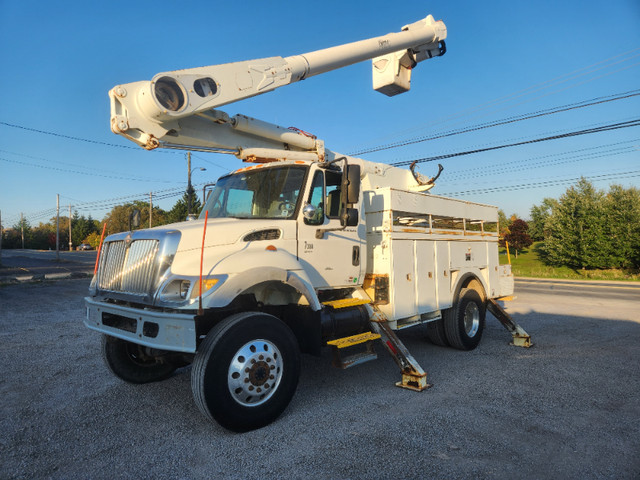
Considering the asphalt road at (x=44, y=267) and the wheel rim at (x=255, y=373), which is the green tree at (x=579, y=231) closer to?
the wheel rim at (x=255, y=373)

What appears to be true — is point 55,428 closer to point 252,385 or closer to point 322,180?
point 252,385

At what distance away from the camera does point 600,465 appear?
3.06 m

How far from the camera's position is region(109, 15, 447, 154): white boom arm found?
443 centimetres

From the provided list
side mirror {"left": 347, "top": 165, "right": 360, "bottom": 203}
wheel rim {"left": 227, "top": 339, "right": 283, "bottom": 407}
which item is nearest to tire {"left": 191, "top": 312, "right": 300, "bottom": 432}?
wheel rim {"left": 227, "top": 339, "right": 283, "bottom": 407}

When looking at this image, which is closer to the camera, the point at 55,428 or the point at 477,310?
the point at 55,428

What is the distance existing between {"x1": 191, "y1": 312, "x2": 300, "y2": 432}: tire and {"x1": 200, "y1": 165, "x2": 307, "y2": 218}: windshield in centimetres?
145

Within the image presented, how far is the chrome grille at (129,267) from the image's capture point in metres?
3.80

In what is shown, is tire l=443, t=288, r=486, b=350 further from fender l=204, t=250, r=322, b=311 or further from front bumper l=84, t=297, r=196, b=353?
front bumper l=84, t=297, r=196, b=353

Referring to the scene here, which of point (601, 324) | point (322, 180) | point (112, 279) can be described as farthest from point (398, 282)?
point (601, 324)

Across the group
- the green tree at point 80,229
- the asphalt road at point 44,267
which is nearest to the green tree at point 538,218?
the asphalt road at point 44,267

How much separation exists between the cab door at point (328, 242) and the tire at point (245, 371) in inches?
41.5

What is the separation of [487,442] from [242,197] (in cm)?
368

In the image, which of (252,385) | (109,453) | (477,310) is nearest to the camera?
(109,453)

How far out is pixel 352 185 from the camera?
15.0ft
